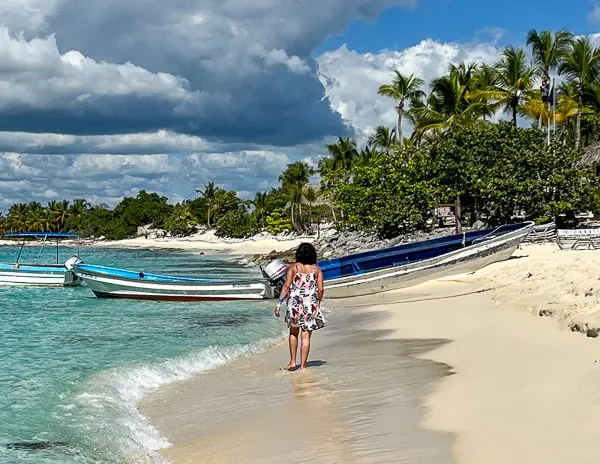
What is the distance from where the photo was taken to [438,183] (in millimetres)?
37500

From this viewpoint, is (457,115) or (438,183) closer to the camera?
(438,183)

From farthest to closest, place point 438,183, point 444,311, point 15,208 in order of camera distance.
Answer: point 15,208, point 438,183, point 444,311

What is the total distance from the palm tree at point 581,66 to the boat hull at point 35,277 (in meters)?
28.1

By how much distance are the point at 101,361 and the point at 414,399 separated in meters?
6.45

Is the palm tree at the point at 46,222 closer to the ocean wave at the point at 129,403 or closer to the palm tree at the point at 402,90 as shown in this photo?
the palm tree at the point at 402,90

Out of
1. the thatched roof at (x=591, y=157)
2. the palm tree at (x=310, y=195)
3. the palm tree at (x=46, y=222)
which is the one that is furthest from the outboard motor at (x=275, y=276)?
the palm tree at (x=46, y=222)

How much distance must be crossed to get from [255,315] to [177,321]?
197 cm

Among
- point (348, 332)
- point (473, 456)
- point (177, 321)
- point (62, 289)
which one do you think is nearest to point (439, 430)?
point (473, 456)

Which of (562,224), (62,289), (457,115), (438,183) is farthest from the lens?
(457,115)

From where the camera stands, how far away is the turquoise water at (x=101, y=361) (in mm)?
6941

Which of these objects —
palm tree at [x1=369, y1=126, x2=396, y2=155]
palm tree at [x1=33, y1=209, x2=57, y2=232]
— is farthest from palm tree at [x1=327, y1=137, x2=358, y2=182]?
palm tree at [x1=33, y1=209, x2=57, y2=232]

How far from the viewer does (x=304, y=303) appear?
8.88m

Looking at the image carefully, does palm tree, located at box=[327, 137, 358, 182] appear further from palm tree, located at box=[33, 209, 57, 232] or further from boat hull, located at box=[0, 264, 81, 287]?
palm tree, located at box=[33, 209, 57, 232]

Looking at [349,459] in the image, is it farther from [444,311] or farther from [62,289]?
[62,289]
